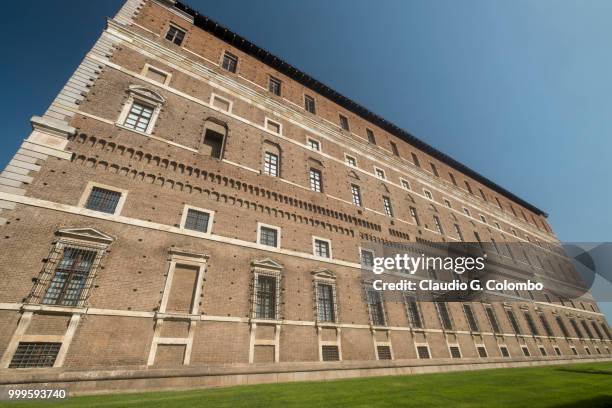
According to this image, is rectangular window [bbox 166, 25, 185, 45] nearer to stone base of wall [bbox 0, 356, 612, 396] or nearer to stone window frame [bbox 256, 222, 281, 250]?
stone window frame [bbox 256, 222, 281, 250]

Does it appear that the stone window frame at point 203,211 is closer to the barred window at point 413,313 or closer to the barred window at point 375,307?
the barred window at point 375,307

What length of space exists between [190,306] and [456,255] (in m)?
24.6

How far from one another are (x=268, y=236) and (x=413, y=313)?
11703 mm

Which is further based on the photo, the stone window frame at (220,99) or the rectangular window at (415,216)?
the rectangular window at (415,216)

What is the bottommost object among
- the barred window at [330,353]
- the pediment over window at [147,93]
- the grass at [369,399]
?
the grass at [369,399]

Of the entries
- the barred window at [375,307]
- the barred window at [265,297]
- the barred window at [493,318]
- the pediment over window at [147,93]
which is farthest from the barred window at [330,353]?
the barred window at [493,318]

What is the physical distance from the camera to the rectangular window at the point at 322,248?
16614 millimetres

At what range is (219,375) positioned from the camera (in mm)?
10367

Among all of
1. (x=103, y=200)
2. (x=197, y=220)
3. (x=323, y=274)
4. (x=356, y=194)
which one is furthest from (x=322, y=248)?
(x=103, y=200)

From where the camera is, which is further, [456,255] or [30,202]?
[456,255]

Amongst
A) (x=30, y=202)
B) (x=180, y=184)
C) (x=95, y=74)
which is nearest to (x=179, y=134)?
(x=180, y=184)

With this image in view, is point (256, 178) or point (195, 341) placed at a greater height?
point (256, 178)

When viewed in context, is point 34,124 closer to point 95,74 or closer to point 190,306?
point 95,74

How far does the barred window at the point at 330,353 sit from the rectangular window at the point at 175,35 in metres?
21.5
